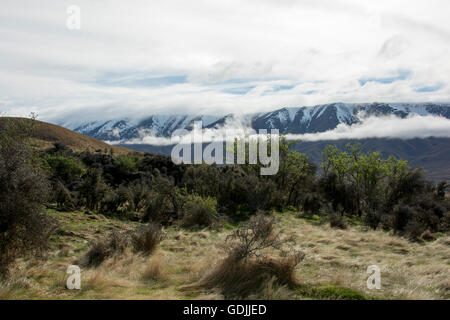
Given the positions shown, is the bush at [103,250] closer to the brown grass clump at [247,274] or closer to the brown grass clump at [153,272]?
the brown grass clump at [153,272]

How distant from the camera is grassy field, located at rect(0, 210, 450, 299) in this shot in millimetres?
7062

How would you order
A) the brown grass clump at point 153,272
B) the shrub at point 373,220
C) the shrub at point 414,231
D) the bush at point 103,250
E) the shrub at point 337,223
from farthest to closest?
the shrub at point 373,220
the shrub at point 337,223
the shrub at point 414,231
the bush at point 103,250
the brown grass clump at point 153,272

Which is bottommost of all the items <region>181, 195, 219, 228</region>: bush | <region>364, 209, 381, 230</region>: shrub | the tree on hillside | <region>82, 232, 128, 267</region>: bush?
<region>364, 209, 381, 230</region>: shrub

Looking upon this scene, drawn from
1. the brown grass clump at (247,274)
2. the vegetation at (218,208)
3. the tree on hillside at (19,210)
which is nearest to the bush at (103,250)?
the vegetation at (218,208)

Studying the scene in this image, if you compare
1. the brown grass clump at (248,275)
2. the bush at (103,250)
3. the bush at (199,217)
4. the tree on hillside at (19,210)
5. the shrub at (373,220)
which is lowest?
the shrub at (373,220)

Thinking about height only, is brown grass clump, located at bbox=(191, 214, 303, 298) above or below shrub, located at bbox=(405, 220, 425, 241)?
above

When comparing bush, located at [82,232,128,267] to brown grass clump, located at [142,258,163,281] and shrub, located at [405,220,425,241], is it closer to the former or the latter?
brown grass clump, located at [142,258,163,281]

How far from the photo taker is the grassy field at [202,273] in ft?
23.2

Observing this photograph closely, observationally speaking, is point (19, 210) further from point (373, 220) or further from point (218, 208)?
point (373, 220)

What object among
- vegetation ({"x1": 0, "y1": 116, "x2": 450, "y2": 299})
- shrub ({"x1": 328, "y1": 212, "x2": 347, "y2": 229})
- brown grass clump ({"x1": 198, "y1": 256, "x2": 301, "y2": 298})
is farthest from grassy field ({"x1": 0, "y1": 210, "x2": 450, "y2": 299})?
shrub ({"x1": 328, "y1": 212, "x2": 347, "y2": 229})

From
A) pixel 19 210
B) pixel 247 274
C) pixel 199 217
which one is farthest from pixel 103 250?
pixel 199 217

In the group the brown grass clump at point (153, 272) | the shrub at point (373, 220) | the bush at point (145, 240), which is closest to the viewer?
the brown grass clump at point (153, 272)

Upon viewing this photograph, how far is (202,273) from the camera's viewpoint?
8.44 meters

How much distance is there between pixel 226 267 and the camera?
8.13 meters
